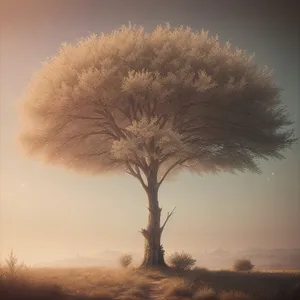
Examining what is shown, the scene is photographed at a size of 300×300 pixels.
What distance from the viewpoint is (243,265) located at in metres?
16.9

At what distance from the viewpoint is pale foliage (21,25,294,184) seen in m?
Answer: 15.0

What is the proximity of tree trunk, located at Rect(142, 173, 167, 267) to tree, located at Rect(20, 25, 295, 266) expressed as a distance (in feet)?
0.14

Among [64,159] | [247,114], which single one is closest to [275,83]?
[247,114]

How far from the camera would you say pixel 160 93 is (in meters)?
14.8

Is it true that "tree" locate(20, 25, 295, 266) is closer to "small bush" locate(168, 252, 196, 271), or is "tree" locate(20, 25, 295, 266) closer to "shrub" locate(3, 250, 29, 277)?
"small bush" locate(168, 252, 196, 271)

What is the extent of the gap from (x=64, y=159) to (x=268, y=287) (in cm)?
1066

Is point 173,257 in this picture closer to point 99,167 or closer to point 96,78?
point 99,167

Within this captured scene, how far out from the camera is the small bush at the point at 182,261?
15.4m

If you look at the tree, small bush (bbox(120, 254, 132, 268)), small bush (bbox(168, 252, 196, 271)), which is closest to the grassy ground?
small bush (bbox(168, 252, 196, 271))

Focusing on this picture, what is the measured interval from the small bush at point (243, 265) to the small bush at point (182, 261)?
256cm

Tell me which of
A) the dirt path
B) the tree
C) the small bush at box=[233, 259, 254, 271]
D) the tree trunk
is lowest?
the dirt path

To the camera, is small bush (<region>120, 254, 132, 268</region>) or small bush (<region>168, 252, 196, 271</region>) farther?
small bush (<region>120, 254, 132, 268</region>)

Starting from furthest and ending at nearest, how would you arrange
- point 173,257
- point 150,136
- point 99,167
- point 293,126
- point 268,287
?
point 99,167 → point 293,126 → point 173,257 → point 150,136 → point 268,287

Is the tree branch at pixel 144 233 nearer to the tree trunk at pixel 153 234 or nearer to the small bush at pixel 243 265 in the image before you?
the tree trunk at pixel 153 234
